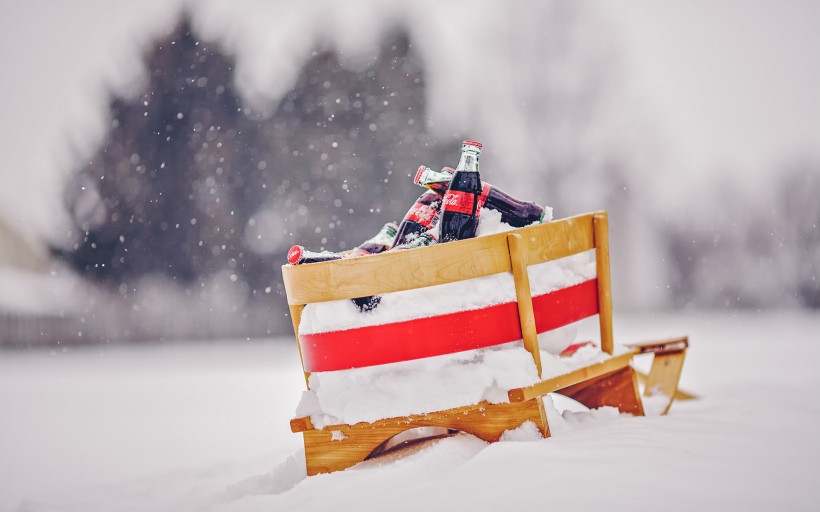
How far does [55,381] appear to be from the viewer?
7.73m

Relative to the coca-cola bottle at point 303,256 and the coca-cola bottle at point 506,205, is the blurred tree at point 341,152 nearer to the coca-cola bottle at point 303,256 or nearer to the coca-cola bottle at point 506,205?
the coca-cola bottle at point 506,205

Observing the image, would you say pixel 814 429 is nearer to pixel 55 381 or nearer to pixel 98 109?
pixel 55 381

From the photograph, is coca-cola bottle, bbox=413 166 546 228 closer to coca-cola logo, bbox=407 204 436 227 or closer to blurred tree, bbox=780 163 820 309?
coca-cola logo, bbox=407 204 436 227

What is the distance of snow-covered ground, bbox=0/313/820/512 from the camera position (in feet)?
5.85

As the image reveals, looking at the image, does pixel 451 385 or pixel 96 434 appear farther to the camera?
pixel 96 434

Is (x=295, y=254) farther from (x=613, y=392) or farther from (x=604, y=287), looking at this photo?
(x=613, y=392)

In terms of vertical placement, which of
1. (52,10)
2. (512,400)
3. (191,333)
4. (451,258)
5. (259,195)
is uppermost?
(52,10)

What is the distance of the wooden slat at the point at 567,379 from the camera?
2193 mm

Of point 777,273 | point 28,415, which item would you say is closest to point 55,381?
point 28,415

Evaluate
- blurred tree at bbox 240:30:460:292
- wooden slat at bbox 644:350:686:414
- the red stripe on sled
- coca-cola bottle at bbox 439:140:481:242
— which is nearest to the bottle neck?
coca-cola bottle at bbox 439:140:481:242

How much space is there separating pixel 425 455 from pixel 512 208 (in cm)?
103

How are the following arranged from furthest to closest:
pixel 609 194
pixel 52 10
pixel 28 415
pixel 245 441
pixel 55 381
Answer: pixel 52 10, pixel 609 194, pixel 55 381, pixel 28 415, pixel 245 441

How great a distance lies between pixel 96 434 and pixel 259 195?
30.2 ft

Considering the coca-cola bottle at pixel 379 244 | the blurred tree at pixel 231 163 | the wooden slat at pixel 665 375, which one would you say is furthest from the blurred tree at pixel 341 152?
the coca-cola bottle at pixel 379 244
